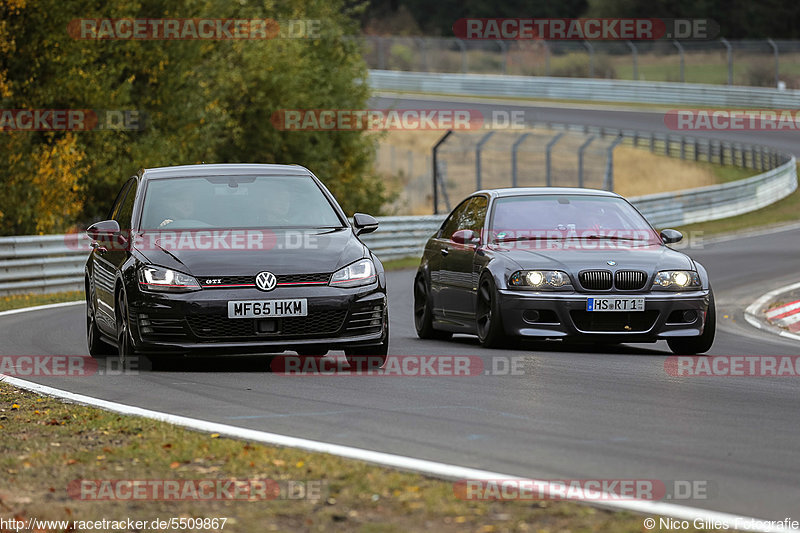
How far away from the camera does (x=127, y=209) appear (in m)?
11.3

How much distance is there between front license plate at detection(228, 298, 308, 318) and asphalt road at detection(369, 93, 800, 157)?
38.2 metres

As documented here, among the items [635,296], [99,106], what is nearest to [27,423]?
[635,296]

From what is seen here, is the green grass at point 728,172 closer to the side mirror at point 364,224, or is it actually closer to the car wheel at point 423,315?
the car wheel at point 423,315

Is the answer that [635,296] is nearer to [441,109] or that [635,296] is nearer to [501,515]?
[501,515]

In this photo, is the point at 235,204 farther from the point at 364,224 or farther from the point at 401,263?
the point at 401,263

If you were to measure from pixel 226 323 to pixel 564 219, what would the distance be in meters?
3.87

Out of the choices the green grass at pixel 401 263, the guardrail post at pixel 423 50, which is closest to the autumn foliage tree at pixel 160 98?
the green grass at pixel 401 263

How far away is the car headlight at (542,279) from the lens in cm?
1138

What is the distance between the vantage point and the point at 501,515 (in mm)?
5227

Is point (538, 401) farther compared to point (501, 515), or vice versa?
point (538, 401)

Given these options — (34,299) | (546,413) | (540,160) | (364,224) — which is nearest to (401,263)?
(34,299)

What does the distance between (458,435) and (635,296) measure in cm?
457

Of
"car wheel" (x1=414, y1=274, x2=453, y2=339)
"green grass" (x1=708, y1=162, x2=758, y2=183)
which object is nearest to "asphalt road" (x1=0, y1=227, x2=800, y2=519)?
"car wheel" (x1=414, y1=274, x2=453, y2=339)

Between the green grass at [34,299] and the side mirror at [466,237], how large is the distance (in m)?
8.03
